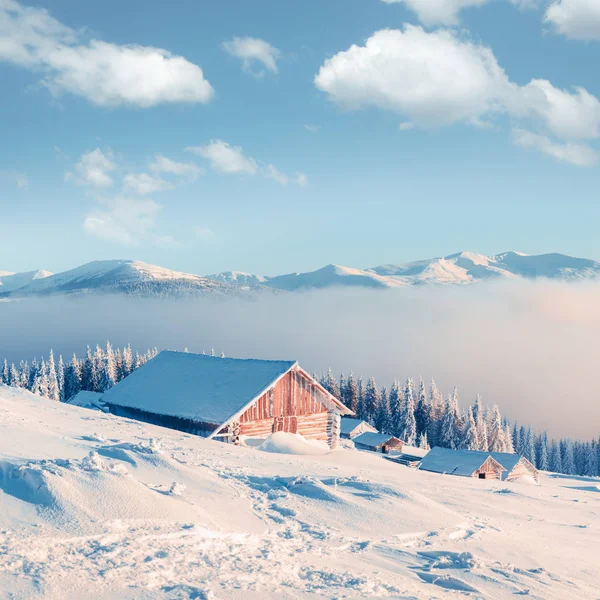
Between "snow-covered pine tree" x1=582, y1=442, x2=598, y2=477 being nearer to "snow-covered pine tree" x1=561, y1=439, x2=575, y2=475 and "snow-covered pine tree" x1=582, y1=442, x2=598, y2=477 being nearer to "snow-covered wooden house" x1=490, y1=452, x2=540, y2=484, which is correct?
"snow-covered pine tree" x1=561, y1=439, x2=575, y2=475

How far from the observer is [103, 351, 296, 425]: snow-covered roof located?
2858cm

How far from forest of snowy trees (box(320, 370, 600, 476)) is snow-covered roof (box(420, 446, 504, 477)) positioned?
29430mm

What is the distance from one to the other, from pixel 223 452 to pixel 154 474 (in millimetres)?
6015

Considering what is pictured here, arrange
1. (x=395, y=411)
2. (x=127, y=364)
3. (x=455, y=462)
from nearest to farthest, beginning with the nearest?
(x=455, y=462), (x=395, y=411), (x=127, y=364)

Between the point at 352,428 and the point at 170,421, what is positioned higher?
the point at 170,421

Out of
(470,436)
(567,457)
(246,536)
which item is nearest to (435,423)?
(470,436)

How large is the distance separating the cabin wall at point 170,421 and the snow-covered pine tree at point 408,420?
65.7 metres

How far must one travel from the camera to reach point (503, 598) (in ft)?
26.8

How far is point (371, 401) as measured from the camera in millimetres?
101375

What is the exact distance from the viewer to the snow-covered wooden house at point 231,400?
28203 mm

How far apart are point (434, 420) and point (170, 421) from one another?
75.0 m

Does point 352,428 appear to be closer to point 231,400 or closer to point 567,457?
point 231,400

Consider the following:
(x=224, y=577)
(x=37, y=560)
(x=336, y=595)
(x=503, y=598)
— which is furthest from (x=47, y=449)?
(x=503, y=598)

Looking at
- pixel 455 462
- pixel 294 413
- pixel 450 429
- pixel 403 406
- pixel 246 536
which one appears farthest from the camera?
pixel 403 406
